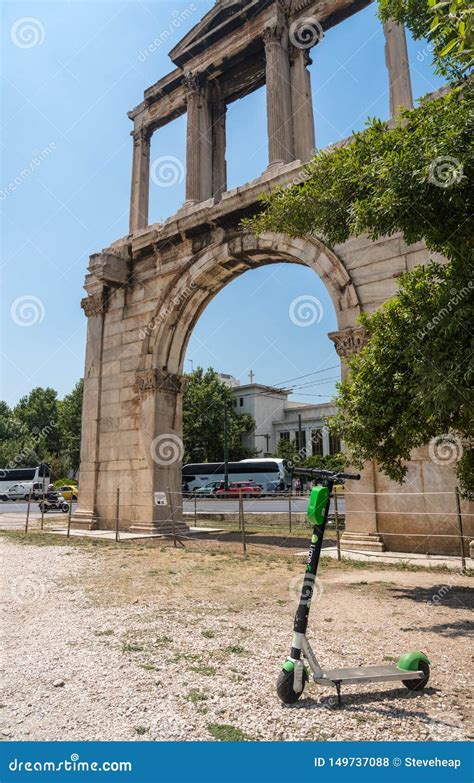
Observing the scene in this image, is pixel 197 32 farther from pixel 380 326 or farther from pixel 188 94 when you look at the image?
pixel 380 326

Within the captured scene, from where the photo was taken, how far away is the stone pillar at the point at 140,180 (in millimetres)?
20016

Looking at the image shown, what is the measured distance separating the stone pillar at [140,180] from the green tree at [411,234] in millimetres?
14566

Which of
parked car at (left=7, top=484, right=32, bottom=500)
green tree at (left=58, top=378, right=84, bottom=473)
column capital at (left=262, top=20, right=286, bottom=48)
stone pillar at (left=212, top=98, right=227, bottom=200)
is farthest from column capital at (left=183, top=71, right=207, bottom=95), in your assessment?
green tree at (left=58, top=378, right=84, bottom=473)

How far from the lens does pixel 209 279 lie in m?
16.0

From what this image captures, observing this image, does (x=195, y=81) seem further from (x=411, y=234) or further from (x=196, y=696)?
(x=196, y=696)

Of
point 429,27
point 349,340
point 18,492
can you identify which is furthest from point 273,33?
point 18,492

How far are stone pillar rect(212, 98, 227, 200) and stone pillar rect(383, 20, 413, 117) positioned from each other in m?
7.48

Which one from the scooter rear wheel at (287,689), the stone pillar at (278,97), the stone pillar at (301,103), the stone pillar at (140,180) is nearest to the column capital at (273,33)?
the stone pillar at (278,97)

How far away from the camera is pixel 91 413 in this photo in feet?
55.9

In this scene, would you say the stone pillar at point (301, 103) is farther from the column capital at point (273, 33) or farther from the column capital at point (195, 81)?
the column capital at point (195, 81)

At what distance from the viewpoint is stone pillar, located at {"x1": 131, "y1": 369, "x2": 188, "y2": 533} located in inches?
598

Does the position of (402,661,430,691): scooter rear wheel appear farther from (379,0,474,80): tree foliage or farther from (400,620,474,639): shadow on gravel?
(379,0,474,80): tree foliage

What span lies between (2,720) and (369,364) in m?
5.46

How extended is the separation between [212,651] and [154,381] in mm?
11858
